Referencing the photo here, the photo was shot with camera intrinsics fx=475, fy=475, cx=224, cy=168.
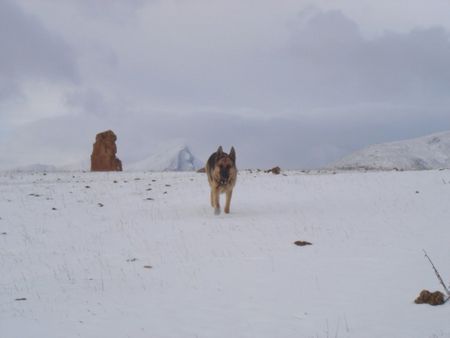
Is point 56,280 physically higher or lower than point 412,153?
lower

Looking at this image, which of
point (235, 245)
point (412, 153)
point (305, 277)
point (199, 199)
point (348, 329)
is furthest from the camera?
point (412, 153)

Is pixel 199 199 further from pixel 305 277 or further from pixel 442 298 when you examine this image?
pixel 442 298

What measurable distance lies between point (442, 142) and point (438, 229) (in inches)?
2630

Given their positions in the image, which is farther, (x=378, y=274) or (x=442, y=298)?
(x=378, y=274)

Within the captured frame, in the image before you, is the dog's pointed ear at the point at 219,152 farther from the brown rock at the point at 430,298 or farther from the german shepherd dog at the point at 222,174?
the brown rock at the point at 430,298

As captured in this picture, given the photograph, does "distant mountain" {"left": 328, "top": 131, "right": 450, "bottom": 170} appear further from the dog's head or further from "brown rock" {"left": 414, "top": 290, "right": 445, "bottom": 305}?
"brown rock" {"left": 414, "top": 290, "right": 445, "bottom": 305}

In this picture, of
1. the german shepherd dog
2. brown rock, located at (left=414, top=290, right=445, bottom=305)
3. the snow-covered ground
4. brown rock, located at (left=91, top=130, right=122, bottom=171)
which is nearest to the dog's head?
the german shepherd dog

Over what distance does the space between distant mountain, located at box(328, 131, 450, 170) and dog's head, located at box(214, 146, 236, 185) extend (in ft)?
140

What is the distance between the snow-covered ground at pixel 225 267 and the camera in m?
6.90

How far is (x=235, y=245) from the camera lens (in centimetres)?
1210

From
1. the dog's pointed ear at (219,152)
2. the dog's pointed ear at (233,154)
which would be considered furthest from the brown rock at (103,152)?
the dog's pointed ear at (233,154)

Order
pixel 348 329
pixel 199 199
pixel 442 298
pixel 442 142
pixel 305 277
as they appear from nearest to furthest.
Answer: pixel 348 329
pixel 442 298
pixel 305 277
pixel 199 199
pixel 442 142

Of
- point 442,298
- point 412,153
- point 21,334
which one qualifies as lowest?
point 21,334

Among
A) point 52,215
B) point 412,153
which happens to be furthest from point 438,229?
point 412,153
